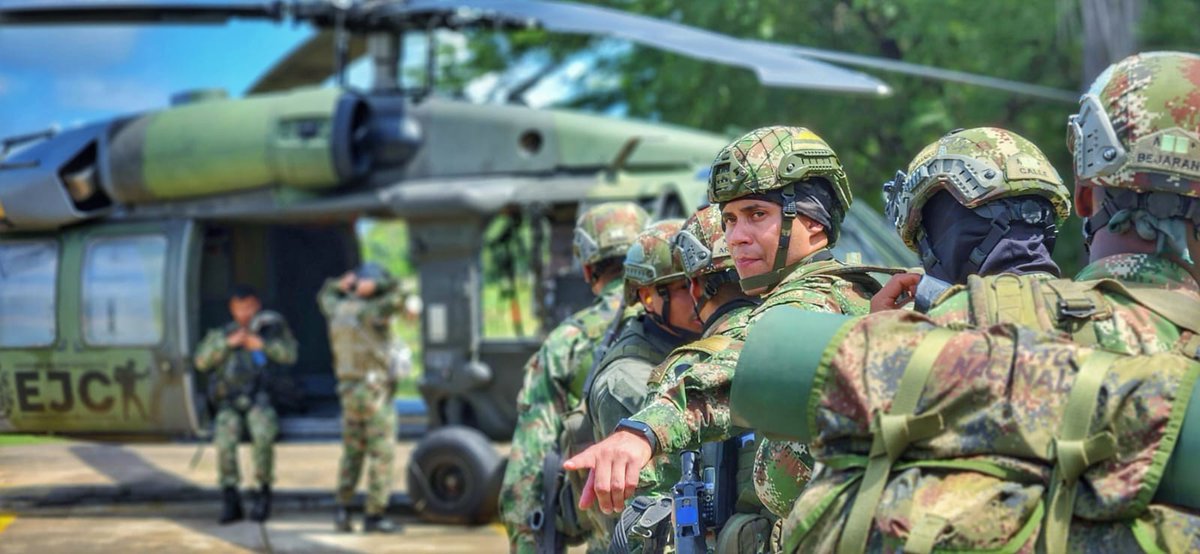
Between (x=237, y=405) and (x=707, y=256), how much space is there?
242 inches

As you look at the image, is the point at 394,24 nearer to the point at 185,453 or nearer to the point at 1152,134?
the point at 185,453

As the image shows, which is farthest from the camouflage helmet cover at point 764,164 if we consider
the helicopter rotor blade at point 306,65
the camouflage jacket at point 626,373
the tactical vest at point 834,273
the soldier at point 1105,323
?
the helicopter rotor blade at point 306,65

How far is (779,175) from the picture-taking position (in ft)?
10.4

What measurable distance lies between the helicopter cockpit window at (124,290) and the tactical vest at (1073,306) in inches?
306

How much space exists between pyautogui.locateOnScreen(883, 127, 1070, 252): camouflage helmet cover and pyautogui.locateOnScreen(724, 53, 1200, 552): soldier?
0.16 metres

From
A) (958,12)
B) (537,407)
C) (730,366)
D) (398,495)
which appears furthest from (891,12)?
(730,366)

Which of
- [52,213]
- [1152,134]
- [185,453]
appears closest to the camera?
[1152,134]

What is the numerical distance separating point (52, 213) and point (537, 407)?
5335mm

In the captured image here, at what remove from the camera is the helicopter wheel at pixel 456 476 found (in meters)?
8.63

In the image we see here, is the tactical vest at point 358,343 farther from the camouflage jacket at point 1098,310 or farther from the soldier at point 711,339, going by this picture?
the camouflage jacket at point 1098,310

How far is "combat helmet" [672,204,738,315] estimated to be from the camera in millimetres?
3578

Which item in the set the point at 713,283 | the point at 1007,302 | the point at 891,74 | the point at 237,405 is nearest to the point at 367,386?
the point at 237,405

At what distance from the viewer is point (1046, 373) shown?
205cm

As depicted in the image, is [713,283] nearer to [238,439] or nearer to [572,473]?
[572,473]
